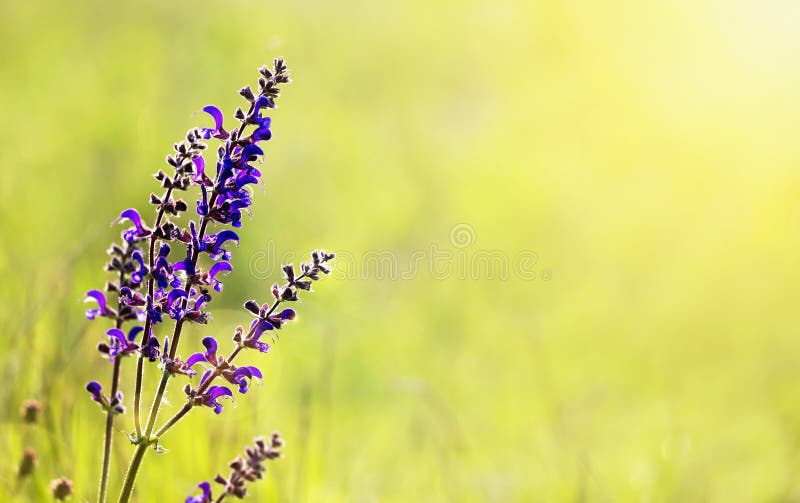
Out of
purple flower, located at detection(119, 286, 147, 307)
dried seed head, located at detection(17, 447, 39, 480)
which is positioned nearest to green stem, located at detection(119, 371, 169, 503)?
purple flower, located at detection(119, 286, 147, 307)

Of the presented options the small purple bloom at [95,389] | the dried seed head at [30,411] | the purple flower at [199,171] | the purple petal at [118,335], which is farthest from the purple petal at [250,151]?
the dried seed head at [30,411]

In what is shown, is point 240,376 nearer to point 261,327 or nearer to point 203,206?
point 261,327

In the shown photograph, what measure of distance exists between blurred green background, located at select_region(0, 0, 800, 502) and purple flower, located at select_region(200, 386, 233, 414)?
0.89 m

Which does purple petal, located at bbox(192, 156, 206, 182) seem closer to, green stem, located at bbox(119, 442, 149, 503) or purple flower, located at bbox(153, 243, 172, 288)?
purple flower, located at bbox(153, 243, 172, 288)

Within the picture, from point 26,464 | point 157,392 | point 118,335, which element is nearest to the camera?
point 157,392

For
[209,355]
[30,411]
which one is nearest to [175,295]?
[209,355]

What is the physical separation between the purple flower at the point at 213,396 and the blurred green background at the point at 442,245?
2.93 feet

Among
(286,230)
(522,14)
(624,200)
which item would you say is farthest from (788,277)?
(522,14)

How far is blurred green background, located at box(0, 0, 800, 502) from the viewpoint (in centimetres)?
326

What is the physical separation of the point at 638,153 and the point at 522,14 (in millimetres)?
3193

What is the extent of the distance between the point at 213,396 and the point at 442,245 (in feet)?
16.7

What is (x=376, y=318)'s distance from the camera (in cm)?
583

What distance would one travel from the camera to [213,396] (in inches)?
62.8

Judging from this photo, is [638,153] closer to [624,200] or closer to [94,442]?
[624,200]
